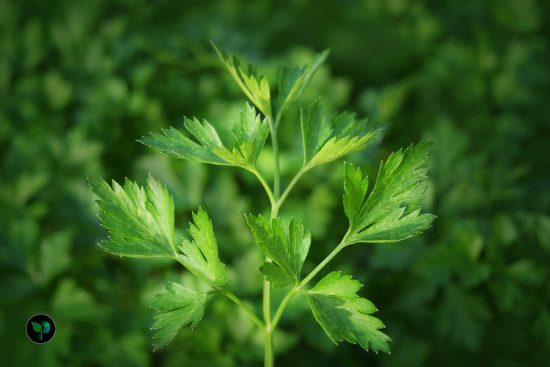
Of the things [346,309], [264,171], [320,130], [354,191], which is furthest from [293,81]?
[264,171]

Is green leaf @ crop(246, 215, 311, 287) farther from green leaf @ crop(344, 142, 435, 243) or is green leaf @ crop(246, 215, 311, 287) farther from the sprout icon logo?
the sprout icon logo

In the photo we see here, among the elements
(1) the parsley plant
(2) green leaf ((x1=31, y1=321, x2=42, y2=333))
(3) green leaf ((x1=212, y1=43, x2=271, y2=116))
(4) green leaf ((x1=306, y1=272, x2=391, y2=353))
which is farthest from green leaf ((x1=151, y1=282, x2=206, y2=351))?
(2) green leaf ((x1=31, y1=321, x2=42, y2=333))

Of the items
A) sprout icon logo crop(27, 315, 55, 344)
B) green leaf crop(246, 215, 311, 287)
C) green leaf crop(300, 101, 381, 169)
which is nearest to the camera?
green leaf crop(246, 215, 311, 287)

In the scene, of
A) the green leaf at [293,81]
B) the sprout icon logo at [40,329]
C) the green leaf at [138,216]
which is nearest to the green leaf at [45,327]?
the sprout icon logo at [40,329]

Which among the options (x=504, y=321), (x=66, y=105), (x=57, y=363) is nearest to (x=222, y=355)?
(x=57, y=363)

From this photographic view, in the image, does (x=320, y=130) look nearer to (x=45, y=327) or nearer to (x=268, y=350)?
(x=268, y=350)

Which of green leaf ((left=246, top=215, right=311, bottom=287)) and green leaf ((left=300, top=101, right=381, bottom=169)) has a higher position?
green leaf ((left=300, top=101, right=381, bottom=169))

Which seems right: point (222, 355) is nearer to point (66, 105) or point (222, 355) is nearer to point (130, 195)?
point (130, 195)

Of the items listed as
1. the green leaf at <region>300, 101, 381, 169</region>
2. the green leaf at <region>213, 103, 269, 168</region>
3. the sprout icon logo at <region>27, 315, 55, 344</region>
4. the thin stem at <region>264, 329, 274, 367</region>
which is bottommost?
the sprout icon logo at <region>27, 315, 55, 344</region>

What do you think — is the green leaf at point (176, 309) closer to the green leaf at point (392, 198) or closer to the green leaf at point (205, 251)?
the green leaf at point (205, 251)
